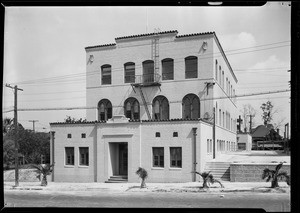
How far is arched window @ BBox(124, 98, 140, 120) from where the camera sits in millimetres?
8180

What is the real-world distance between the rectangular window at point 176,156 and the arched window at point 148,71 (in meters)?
3.02

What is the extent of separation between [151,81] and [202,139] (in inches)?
151

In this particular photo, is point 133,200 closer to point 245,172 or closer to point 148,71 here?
point 148,71

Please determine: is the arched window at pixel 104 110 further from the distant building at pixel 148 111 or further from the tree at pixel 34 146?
the tree at pixel 34 146

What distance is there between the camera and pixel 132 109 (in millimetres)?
8398

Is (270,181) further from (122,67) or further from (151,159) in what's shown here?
(122,67)

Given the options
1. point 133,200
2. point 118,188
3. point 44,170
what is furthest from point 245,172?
point 44,170

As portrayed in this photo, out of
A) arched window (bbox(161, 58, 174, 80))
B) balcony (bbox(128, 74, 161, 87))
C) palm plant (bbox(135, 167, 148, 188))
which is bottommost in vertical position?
palm plant (bbox(135, 167, 148, 188))

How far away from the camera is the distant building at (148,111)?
287 inches

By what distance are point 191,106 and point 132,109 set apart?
2.21m

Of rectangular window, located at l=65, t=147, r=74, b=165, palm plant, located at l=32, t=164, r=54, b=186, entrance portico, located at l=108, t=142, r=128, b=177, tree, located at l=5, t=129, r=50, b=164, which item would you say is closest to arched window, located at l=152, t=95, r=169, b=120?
entrance portico, located at l=108, t=142, r=128, b=177

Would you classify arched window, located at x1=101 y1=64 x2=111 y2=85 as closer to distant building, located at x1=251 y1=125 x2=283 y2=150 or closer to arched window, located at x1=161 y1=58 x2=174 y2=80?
arched window, located at x1=161 y1=58 x2=174 y2=80

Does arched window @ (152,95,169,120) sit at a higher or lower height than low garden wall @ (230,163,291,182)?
higher

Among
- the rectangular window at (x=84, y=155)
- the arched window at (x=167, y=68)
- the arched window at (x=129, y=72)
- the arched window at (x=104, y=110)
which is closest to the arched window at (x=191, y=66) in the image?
the arched window at (x=167, y=68)
